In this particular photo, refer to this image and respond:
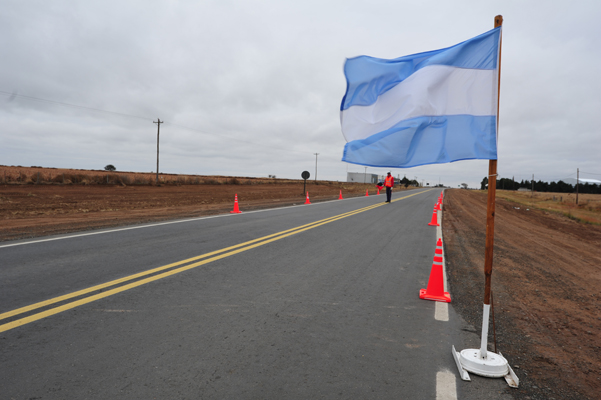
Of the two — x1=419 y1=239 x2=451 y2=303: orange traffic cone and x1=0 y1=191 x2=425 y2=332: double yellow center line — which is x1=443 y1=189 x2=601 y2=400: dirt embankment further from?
x1=0 y1=191 x2=425 y2=332: double yellow center line

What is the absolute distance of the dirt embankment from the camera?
3031 millimetres

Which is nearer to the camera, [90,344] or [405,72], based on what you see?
[90,344]

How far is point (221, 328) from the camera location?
3674 millimetres

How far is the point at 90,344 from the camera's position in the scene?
3260mm

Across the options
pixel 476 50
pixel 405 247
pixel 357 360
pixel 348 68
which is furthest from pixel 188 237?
pixel 476 50

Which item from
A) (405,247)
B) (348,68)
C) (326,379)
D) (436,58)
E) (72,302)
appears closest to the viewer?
(326,379)

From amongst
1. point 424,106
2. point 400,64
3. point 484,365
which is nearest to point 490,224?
point 484,365

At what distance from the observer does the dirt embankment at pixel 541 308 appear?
3.03 m

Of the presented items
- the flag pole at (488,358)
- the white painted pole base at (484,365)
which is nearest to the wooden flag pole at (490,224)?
the flag pole at (488,358)

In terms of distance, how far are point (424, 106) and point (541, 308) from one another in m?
3.24

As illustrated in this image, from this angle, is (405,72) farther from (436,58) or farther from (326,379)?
(326,379)

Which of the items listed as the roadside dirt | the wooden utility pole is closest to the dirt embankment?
the wooden utility pole

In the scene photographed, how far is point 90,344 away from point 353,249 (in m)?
5.72

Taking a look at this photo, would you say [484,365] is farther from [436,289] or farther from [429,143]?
[429,143]
